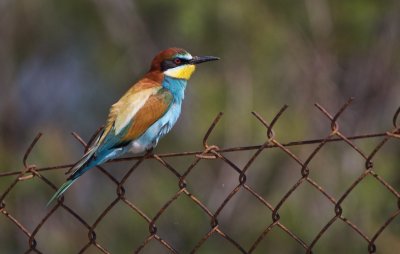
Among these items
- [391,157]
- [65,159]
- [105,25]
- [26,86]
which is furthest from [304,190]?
[26,86]

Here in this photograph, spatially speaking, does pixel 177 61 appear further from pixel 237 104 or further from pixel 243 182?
pixel 237 104

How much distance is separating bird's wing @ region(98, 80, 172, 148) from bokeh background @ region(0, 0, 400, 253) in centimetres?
169

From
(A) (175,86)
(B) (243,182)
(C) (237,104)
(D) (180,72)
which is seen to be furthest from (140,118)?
(C) (237,104)

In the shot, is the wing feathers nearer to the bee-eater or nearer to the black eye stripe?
the bee-eater

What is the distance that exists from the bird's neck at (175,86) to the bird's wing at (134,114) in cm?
5

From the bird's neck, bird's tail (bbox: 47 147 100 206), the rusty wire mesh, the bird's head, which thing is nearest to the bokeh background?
the bird's head

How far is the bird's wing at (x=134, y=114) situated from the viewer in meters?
2.90

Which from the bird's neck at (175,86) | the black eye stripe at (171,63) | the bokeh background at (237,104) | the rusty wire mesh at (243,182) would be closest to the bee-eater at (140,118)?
the bird's neck at (175,86)

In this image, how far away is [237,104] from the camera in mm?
4832

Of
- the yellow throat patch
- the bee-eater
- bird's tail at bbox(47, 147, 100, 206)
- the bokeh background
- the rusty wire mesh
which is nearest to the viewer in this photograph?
the rusty wire mesh

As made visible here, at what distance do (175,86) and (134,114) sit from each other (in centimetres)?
27

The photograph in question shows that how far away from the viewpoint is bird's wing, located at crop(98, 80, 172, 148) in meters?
2.90

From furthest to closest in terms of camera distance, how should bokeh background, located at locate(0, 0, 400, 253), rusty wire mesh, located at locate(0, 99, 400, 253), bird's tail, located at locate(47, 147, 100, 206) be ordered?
bokeh background, located at locate(0, 0, 400, 253)
bird's tail, located at locate(47, 147, 100, 206)
rusty wire mesh, located at locate(0, 99, 400, 253)

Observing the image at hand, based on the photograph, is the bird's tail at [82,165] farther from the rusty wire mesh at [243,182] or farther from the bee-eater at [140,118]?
the rusty wire mesh at [243,182]
